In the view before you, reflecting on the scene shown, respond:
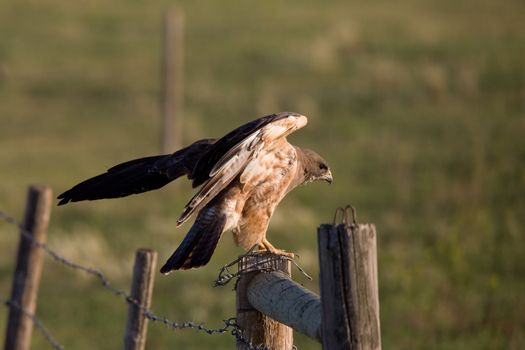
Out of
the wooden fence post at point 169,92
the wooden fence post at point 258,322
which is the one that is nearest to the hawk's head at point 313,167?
the wooden fence post at point 258,322

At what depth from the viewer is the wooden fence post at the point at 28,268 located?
5789mm

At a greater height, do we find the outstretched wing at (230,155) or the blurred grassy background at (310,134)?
the blurred grassy background at (310,134)

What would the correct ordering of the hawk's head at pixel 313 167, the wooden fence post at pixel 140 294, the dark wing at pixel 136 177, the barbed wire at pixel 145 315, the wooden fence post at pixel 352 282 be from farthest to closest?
the hawk's head at pixel 313 167 < the dark wing at pixel 136 177 < the wooden fence post at pixel 140 294 < the barbed wire at pixel 145 315 < the wooden fence post at pixel 352 282

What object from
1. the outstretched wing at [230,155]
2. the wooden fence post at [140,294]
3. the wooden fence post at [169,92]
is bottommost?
the wooden fence post at [140,294]

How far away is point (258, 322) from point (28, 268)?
242cm

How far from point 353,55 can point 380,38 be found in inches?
62.2

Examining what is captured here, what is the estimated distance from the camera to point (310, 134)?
55.3 feet

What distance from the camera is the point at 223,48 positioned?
74.1 feet

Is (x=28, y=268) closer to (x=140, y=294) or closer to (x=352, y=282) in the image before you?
(x=140, y=294)

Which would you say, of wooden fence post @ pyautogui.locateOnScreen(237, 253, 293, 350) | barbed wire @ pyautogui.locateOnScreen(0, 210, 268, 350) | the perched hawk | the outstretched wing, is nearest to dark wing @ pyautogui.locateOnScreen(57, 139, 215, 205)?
the perched hawk

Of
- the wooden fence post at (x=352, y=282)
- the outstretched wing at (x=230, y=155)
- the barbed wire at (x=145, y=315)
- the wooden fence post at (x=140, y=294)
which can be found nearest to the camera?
the wooden fence post at (x=352, y=282)

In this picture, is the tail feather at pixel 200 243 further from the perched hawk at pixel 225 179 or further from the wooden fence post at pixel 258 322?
the wooden fence post at pixel 258 322

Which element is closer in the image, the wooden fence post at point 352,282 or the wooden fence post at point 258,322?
the wooden fence post at point 352,282

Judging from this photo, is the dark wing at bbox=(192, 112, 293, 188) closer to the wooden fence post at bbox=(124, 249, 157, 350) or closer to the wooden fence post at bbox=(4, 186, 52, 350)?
the wooden fence post at bbox=(124, 249, 157, 350)
